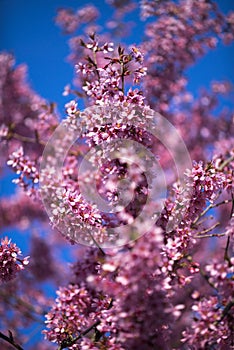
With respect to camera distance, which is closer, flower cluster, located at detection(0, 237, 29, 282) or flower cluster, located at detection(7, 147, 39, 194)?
flower cluster, located at detection(0, 237, 29, 282)

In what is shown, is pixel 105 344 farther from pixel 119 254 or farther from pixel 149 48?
pixel 149 48

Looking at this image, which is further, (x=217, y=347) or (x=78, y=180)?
(x=78, y=180)

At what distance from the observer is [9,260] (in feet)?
11.6

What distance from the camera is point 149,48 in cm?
738

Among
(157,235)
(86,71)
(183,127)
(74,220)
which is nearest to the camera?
(157,235)

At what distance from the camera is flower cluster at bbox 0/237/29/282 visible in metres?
3.50

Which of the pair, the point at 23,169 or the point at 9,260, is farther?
the point at 23,169

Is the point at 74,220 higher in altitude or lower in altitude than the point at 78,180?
lower

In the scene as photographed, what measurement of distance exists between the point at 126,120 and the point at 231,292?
1.66 meters

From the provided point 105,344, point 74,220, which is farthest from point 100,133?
point 105,344

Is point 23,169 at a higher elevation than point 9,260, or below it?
higher

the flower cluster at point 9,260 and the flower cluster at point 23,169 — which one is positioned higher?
the flower cluster at point 23,169

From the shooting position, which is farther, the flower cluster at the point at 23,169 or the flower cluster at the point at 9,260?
the flower cluster at the point at 23,169

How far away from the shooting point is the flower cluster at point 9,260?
11.5 ft
